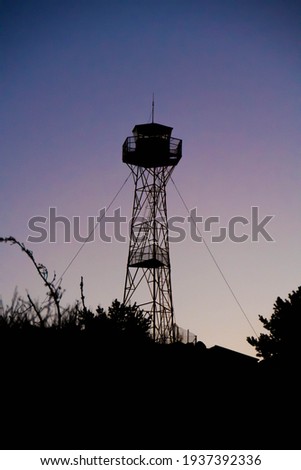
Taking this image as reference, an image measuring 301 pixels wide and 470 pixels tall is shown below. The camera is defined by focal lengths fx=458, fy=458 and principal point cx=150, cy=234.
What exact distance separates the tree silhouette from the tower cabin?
12.3m

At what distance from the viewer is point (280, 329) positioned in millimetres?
16328

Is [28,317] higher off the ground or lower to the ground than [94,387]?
higher

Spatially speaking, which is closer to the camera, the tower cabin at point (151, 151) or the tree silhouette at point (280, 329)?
the tree silhouette at point (280, 329)

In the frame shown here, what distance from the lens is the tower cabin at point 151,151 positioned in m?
26.5

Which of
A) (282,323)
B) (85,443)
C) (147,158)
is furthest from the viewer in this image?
(147,158)

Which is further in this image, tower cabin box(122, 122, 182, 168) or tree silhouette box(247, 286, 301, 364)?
tower cabin box(122, 122, 182, 168)

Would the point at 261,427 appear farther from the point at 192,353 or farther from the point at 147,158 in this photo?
the point at 147,158

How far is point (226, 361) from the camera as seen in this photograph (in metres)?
11.0

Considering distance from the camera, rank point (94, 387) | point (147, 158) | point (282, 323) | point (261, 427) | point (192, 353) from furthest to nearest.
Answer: point (147, 158) < point (282, 323) < point (192, 353) < point (261, 427) < point (94, 387)

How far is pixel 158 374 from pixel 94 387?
158 cm

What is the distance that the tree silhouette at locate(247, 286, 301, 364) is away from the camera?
15.9m

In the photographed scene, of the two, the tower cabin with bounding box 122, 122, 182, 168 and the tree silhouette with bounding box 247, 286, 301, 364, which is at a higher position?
the tower cabin with bounding box 122, 122, 182, 168

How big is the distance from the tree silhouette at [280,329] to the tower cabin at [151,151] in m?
12.3
